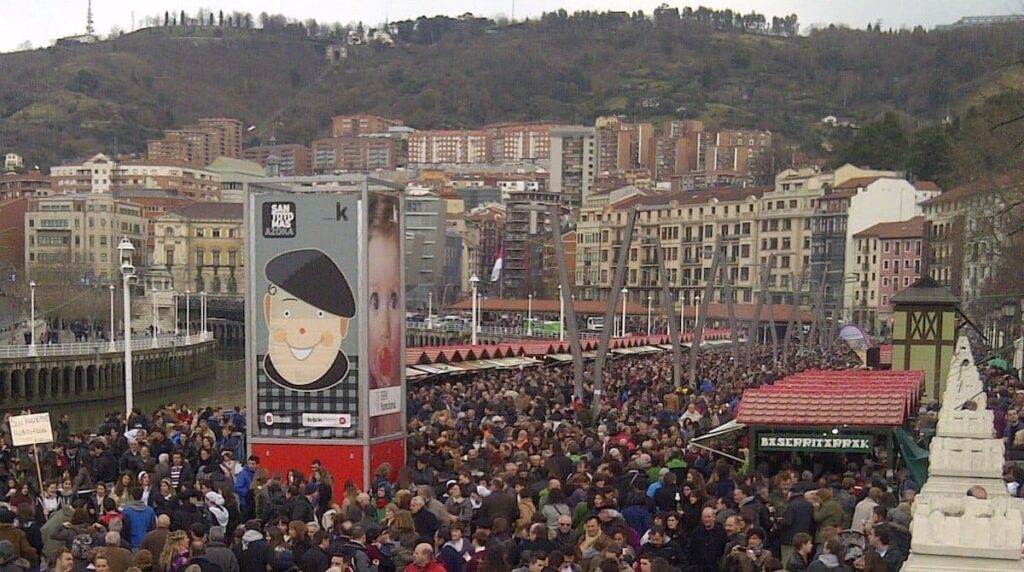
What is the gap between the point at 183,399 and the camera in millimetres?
60031

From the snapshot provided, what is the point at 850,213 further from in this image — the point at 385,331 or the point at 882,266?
the point at 385,331

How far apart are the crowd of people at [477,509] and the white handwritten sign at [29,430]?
17.6 inches

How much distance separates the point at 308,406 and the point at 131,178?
506 feet

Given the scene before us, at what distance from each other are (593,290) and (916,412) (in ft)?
350

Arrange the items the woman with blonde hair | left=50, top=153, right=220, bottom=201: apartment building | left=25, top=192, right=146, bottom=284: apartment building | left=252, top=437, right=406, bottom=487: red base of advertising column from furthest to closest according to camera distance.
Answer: left=50, top=153, right=220, bottom=201: apartment building < left=25, top=192, right=146, bottom=284: apartment building < left=252, top=437, right=406, bottom=487: red base of advertising column < the woman with blonde hair

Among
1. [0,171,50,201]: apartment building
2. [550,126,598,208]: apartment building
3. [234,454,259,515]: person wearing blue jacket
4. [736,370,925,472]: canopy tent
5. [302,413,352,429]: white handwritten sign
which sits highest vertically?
[550,126,598,208]: apartment building

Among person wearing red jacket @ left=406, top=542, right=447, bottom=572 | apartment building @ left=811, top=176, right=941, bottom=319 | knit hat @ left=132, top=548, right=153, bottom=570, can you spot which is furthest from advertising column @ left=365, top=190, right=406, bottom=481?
apartment building @ left=811, top=176, right=941, bottom=319

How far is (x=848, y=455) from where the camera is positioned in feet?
48.2

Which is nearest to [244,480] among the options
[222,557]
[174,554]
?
[174,554]

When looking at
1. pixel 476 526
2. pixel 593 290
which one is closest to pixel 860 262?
pixel 593 290

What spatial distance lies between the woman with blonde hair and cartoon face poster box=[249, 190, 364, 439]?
23.4 ft

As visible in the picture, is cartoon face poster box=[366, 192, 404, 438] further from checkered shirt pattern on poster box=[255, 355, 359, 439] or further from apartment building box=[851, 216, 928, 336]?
apartment building box=[851, 216, 928, 336]

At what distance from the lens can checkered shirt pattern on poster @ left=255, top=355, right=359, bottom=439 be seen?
690 inches

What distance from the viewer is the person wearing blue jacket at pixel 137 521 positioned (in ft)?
37.7
